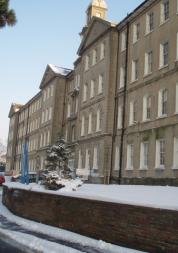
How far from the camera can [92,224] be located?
627 inches

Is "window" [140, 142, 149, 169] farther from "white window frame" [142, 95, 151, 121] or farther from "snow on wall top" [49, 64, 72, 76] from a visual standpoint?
"snow on wall top" [49, 64, 72, 76]

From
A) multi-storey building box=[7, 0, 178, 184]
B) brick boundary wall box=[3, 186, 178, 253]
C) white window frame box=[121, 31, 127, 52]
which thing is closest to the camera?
brick boundary wall box=[3, 186, 178, 253]

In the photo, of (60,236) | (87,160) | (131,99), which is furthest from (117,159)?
(60,236)

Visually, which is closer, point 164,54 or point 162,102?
point 162,102

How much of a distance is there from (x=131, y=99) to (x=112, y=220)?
88.4 ft

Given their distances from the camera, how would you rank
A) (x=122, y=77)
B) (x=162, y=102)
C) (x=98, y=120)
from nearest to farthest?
1. (x=162, y=102)
2. (x=122, y=77)
3. (x=98, y=120)

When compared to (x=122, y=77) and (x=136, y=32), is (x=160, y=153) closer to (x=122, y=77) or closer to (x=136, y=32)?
(x=122, y=77)

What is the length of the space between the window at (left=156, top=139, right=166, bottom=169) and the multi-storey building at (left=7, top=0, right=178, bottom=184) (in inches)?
2.8

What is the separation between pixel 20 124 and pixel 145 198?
Answer: 85.9 metres

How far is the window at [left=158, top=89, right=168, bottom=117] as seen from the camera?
35350mm

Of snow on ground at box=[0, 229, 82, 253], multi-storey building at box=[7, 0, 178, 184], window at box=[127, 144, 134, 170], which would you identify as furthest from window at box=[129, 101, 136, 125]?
snow on ground at box=[0, 229, 82, 253]

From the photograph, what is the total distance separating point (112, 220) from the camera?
14789mm

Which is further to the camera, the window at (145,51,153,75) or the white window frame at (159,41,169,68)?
the window at (145,51,153,75)

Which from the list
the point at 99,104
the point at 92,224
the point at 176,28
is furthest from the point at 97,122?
the point at 92,224
